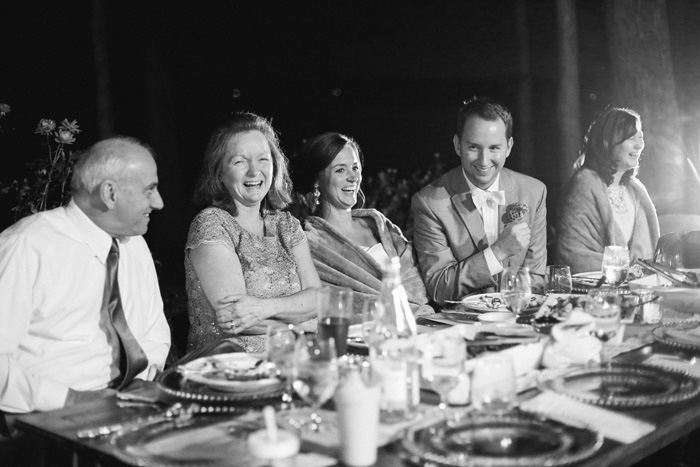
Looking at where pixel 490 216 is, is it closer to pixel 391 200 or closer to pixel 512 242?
pixel 512 242

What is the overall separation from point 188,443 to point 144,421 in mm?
160

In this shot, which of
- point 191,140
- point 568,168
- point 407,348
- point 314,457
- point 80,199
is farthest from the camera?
point 191,140

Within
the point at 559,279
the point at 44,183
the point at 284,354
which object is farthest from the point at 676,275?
the point at 44,183

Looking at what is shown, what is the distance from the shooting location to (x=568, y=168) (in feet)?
21.2

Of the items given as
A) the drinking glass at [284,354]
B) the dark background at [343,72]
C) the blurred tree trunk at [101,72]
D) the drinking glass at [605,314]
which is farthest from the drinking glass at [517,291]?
the dark background at [343,72]

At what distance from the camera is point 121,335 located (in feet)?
8.02

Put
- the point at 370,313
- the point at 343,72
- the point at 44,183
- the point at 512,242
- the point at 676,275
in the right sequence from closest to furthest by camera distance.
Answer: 1. the point at 370,313
2. the point at 676,275
3. the point at 512,242
4. the point at 44,183
5. the point at 343,72

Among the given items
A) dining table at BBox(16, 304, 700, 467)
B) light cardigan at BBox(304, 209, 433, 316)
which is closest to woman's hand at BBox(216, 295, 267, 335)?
light cardigan at BBox(304, 209, 433, 316)

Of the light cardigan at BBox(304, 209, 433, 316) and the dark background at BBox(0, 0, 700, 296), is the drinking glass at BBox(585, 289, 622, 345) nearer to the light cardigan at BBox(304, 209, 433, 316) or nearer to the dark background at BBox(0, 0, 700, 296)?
the light cardigan at BBox(304, 209, 433, 316)

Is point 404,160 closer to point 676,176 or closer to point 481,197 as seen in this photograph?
point 676,176

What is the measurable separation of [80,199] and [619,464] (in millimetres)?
1736

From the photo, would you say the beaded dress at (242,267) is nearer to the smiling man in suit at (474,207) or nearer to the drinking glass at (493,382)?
the smiling man in suit at (474,207)

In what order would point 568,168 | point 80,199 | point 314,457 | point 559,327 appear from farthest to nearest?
point 568,168 < point 80,199 < point 559,327 < point 314,457

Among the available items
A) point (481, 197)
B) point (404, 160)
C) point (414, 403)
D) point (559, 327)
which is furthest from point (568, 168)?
point (414, 403)
